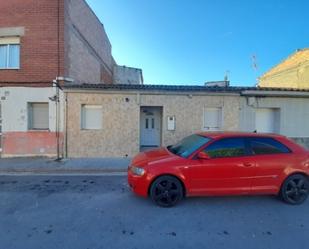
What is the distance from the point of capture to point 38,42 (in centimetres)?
945

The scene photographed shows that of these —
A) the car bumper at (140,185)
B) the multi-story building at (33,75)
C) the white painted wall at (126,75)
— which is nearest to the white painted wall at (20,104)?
the multi-story building at (33,75)

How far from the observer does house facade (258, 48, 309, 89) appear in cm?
1788

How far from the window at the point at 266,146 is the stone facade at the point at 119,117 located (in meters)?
5.01

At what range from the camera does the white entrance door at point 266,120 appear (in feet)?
34.0

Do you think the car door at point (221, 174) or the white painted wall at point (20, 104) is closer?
the car door at point (221, 174)

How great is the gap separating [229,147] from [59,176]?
5.09 meters

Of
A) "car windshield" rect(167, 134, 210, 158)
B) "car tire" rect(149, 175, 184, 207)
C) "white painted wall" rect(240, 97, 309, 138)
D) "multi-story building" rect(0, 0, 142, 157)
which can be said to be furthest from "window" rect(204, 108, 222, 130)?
"multi-story building" rect(0, 0, 142, 157)

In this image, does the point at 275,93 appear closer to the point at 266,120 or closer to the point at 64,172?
the point at 266,120

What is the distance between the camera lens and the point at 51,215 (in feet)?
13.0

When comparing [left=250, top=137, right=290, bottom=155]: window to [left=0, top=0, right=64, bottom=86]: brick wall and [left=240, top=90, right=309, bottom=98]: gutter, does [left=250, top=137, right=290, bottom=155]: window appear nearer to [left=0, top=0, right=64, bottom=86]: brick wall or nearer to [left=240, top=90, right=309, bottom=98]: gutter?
[left=240, top=90, right=309, bottom=98]: gutter

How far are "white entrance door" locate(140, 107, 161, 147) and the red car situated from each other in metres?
7.44

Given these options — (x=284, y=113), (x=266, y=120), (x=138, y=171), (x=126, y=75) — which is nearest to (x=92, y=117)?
(x=138, y=171)

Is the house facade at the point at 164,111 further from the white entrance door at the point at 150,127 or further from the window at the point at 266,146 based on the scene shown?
the window at the point at 266,146

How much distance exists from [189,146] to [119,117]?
5.15 metres
